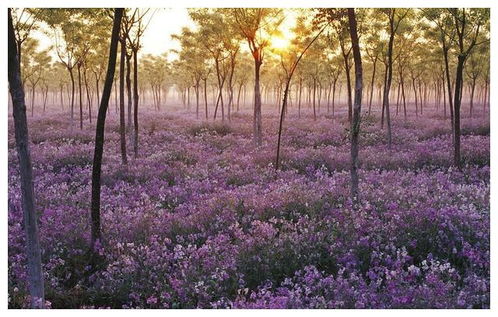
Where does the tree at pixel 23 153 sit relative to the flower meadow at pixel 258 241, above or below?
above

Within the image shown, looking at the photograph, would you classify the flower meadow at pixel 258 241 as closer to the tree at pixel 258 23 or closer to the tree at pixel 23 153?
the tree at pixel 23 153

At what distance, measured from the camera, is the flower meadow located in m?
5.88

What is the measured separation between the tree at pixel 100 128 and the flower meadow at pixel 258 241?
55cm

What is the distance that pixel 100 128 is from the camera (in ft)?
22.9

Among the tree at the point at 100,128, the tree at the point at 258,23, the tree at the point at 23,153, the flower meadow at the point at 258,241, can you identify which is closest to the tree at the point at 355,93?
the flower meadow at the point at 258,241

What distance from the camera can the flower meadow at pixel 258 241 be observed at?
19.3 feet

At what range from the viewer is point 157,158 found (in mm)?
16406

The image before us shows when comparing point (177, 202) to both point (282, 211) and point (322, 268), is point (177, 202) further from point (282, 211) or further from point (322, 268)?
point (322, 268)

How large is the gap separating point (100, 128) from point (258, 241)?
3.46 m

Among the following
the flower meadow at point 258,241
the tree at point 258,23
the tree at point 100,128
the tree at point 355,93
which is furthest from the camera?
the tree at point 258,23

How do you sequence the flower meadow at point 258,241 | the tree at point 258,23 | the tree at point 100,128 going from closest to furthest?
the flower meadow at point 258,241, the tree at point 100,128, the tree at point 258,23

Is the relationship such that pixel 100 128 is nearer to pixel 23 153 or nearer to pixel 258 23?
pixel 23 153

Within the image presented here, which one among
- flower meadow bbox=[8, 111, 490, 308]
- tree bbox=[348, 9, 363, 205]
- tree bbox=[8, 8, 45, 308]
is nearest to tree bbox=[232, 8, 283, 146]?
Result: flower meadow bbox=[8, 111, 490, 308]

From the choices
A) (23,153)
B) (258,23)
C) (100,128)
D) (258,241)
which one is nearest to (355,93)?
(258,241)
